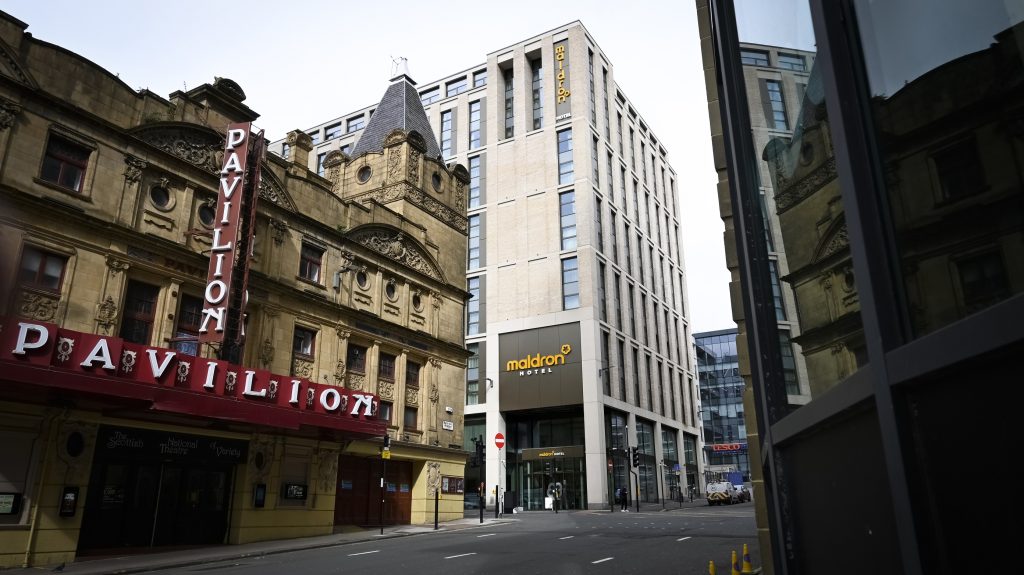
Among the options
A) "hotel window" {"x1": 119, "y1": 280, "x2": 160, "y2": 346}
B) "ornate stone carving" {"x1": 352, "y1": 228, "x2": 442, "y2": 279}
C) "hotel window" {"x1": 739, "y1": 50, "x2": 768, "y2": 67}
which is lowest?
"hotel window" {"x1": 739, "y1": 50, "x2": 768, "y2": 67}

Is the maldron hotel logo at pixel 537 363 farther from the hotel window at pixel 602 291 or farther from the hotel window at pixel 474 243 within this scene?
the hotel window at pixel 474 243

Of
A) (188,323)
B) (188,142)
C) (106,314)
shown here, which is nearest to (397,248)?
(188,142)

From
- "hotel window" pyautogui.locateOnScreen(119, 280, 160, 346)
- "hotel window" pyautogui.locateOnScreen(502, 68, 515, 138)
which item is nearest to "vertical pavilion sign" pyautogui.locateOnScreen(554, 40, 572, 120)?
"hotel window" pyautogui.locateOnScreen(502, 68, 515, 138)

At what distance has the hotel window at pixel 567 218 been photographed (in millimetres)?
56688

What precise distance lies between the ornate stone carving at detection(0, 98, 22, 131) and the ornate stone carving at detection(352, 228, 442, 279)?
14.0m

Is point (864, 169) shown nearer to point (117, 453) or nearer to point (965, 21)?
point (965, 21)

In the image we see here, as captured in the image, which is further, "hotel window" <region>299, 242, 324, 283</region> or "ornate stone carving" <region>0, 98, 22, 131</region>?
"hotel window" <region>299, 242, 324, 283</region>

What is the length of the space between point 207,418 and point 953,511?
2226 centimetres

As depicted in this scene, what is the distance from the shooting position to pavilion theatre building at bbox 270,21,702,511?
178ft

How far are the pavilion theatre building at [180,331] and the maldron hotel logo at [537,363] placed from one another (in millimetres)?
22872

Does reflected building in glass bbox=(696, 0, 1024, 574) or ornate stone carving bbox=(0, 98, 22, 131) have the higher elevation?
ornate stone carving bbox=(0, 98, 22, 131)

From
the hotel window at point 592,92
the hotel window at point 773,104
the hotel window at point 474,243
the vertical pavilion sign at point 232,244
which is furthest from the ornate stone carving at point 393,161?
the hotel window at point 773,104

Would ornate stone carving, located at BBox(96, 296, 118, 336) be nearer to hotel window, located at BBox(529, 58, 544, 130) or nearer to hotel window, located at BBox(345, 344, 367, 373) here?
hotel window, located at BBox(345, 344, 367, 373)

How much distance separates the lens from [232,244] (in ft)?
73.3
